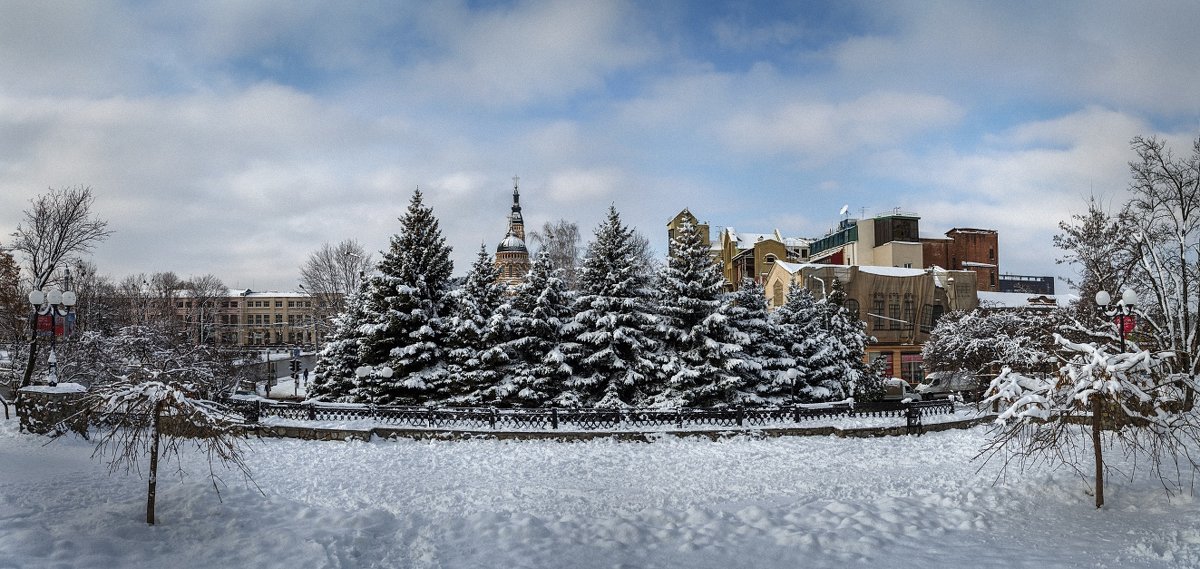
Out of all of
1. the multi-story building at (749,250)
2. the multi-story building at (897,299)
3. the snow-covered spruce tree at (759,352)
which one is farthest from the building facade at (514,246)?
the snow-covered spruce tree at (759,352)

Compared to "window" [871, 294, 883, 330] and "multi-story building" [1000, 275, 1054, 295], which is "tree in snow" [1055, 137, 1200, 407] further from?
"multi-story building" [1000, 275, 1054, 295]

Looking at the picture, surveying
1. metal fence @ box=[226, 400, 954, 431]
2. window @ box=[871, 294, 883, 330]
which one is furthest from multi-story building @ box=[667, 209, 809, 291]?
metal fence @ box=[226, 400, 954, 431]

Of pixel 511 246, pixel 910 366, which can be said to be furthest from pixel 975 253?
pixel 511 246

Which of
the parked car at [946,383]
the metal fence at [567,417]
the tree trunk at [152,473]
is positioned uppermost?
the tree trunk at [152,473]

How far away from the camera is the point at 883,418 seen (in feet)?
63.1

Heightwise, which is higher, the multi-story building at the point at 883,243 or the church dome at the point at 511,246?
the church dome at the point at 511,246

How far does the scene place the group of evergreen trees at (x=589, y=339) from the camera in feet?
70.7

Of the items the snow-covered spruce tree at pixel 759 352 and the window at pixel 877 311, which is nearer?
the snow-covered spruce tree at pixel 759 352

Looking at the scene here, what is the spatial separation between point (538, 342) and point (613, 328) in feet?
8.38

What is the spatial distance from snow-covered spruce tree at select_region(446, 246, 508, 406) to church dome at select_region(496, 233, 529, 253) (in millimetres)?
54259

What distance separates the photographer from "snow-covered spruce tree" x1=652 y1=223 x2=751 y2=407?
2103cm

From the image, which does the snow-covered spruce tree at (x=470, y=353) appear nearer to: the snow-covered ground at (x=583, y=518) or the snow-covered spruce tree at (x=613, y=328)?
the snow-covered spruce tree at (x=613, y=328)

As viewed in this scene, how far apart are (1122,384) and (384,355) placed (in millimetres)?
20582

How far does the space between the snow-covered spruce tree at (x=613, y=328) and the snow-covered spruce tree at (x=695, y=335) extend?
63 cm
